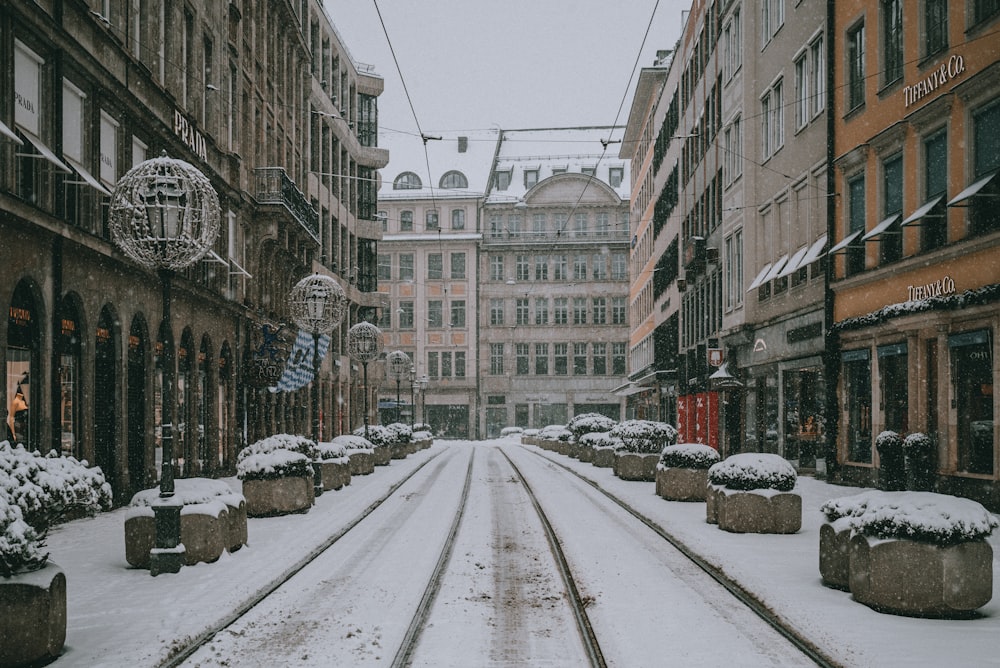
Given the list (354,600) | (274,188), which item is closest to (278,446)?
(354,600)

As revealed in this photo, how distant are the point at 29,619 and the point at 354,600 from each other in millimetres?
3068

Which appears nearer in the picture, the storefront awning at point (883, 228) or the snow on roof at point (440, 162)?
the storefront awning at point (883, 228)

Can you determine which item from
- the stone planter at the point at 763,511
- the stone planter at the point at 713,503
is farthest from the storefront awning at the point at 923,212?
the stone planter at the point at 763,511

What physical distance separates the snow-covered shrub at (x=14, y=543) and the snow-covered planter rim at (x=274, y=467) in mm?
9514

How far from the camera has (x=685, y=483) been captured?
63.6 ft

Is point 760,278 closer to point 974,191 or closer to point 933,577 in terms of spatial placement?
point 974,191

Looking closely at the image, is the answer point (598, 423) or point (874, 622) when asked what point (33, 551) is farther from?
point (598, 423)

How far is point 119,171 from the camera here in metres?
20.3

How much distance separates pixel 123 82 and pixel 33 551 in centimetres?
1460

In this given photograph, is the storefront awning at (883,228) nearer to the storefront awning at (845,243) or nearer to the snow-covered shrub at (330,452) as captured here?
the storefront awning at (845,243)

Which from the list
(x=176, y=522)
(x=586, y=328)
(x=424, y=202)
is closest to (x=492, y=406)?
(x=586, y=328)

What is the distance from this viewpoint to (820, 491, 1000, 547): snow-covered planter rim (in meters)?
8.67

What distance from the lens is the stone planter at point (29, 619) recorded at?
23.2 feet

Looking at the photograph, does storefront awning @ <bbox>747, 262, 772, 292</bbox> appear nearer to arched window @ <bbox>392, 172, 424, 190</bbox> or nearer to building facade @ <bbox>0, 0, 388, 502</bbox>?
building facade @ <bbox>0, 0, 388, 502</bbox>
